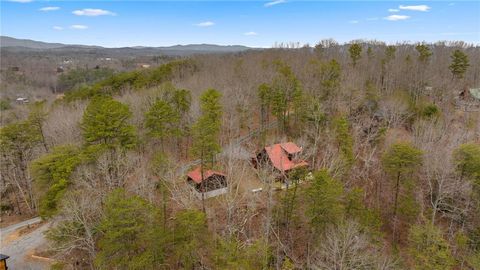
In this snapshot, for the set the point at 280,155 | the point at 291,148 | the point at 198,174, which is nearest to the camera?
the point at 198,174

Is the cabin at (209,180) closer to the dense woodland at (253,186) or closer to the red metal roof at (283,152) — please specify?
the dense woodland at (253,186)

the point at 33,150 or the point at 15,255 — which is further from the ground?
the point at 33,150

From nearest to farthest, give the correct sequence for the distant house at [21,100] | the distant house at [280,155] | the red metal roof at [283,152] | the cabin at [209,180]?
the cabin at [209,180] → the red metal roof at [283,152] → the distant house at [280,155] → the distant house at [21,100]

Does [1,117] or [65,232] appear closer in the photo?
[65,232]

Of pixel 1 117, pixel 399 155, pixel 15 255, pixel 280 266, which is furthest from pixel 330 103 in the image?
pixel 1 117

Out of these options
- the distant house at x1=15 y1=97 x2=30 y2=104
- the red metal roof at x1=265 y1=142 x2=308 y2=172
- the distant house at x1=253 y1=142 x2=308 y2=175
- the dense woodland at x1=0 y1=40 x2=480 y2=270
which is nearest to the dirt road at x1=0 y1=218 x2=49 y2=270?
the dense woodland at x1=0 y1=40 x2=480 y2=270

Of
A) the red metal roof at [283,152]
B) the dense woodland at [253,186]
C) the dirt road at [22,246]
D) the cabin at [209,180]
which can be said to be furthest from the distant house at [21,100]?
the red metal roof at [283,152]

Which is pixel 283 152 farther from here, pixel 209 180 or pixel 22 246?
pixel 22 246

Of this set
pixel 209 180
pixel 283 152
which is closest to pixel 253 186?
pixel 209 180

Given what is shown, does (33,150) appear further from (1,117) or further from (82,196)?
(1,117)
